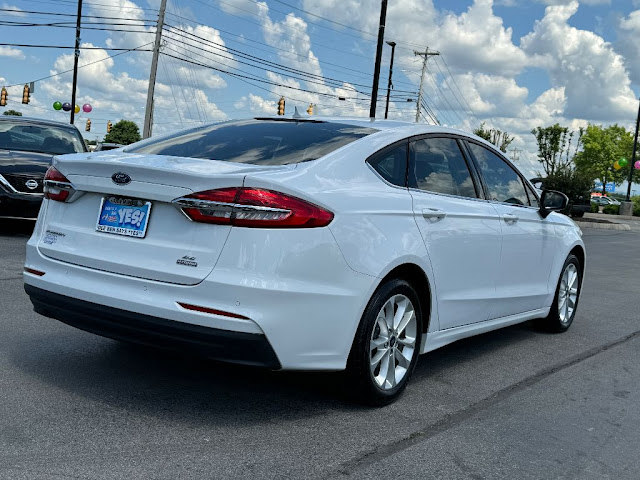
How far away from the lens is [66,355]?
16.0 ft

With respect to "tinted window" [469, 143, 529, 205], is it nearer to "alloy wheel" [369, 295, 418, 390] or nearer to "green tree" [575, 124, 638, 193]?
"alloy wheel" [369, 295, 418, 390]

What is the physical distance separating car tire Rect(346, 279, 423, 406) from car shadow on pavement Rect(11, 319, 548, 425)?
141mm

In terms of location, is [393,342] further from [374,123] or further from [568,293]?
[568,293]

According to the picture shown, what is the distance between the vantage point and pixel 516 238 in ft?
18.3

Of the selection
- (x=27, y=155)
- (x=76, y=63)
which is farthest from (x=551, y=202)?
(x=76, y=63)

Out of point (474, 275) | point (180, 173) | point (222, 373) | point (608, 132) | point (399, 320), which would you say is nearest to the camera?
point (180, 173)

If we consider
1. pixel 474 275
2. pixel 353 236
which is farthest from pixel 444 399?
pixel 353 236

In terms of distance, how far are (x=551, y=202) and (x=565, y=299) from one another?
1.12 metres

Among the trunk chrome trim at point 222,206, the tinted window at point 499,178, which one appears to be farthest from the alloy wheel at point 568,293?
the trunk chrome trim at point 222,206

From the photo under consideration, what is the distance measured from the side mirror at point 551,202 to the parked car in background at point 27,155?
278 inches

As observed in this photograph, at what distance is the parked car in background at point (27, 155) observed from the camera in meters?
10.6

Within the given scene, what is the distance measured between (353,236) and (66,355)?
86.2 inches

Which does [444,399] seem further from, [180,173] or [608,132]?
[608,132]

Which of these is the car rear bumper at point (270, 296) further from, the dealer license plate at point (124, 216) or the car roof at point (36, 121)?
the car roof at point (36, 121)
